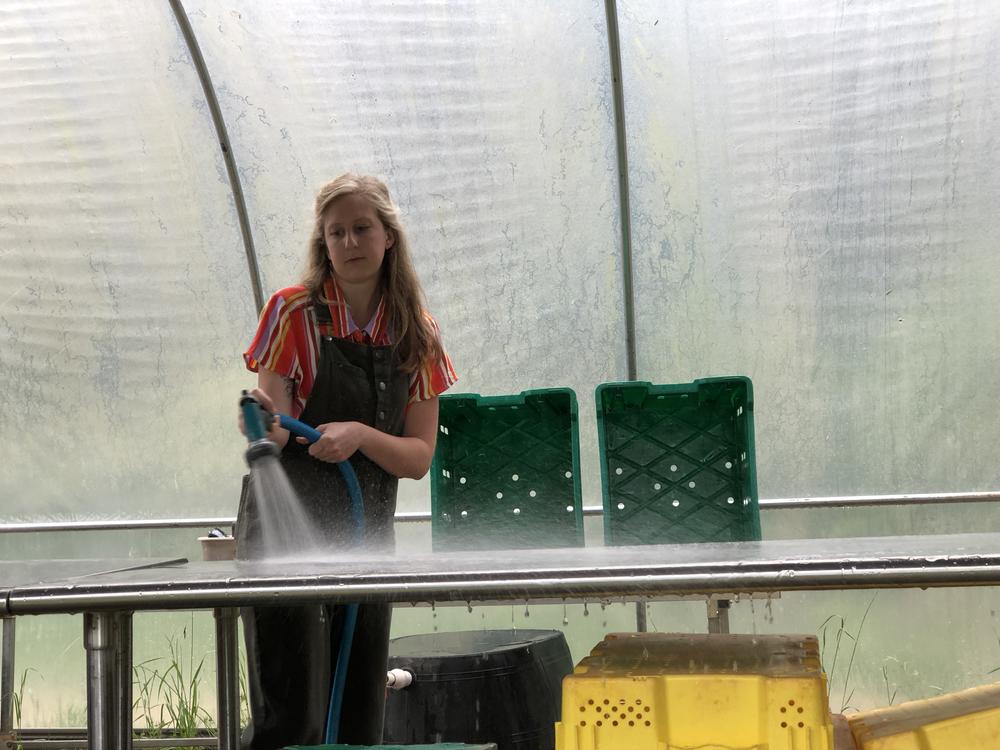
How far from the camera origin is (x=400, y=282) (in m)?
2.69

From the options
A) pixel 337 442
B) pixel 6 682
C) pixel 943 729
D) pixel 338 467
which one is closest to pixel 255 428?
pixel 337 442

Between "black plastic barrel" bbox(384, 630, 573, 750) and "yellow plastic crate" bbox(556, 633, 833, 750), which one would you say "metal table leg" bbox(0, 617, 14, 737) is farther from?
"yellow plastic crate" bbox(556, 633, 833, 750)

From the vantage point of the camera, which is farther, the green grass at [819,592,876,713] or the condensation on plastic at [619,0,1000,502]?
the green grass at [819,592,876,713]

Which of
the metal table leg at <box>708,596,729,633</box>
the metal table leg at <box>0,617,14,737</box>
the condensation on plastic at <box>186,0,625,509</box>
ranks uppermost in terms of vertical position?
the condensation on plastic at <box>186,0,625,509</box>

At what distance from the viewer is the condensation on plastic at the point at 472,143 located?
4.21 m

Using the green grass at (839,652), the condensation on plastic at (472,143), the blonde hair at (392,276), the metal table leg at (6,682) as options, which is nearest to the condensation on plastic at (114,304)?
the condensation on plastic at (472,143)

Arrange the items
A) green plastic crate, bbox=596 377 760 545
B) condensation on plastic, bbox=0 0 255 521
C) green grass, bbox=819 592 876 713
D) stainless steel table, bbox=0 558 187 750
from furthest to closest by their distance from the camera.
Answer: condensation on plastic, bbox=0 0 255 521 → green grass, bbox=819 592 876 713 → green plastic crate, bbox=596 377 760 545 → stainless steel table, bbox=0 558 187 750

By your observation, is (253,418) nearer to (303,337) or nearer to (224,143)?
(303,337)

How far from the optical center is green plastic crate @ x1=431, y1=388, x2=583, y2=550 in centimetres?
339

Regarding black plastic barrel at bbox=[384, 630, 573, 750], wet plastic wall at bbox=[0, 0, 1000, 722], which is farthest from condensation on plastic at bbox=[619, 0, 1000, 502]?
black plastic barrel at bbox=[384, 630, 573, 750]

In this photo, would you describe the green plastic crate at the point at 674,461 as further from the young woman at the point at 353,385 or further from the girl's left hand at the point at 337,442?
the girl's left hand at the point at 337,442

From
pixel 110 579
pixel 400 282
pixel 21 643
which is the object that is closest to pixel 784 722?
pixel 110 579

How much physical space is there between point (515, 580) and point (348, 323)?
1.21 meters

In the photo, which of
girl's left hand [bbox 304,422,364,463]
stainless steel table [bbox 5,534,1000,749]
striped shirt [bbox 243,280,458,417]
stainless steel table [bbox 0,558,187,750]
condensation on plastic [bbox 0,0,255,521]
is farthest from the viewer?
condensation on plastic [bbox 0,0,255,521]
